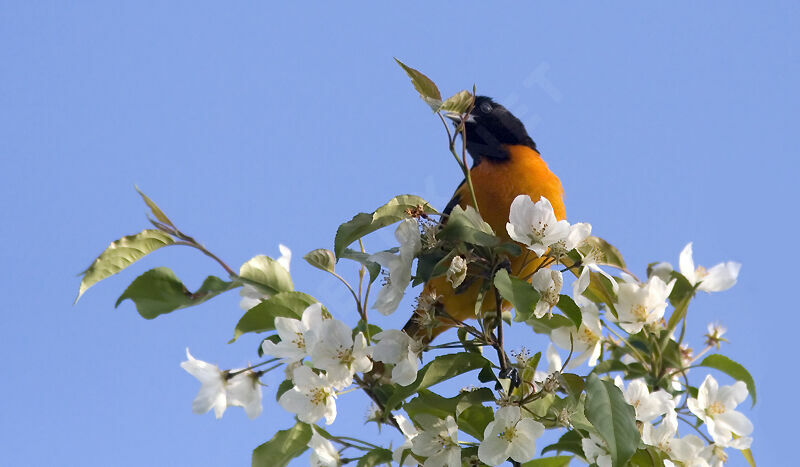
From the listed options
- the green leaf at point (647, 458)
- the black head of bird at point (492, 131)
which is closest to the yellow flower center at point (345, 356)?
the green leaf at point (647, 458)

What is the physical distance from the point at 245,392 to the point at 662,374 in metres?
1.46

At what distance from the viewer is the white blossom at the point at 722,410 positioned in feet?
8.70

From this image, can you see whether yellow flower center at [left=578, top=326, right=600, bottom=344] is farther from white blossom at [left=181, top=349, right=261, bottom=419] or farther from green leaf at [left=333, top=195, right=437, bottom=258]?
white blossom at [left=181, top=349, right=261, bottom=419]

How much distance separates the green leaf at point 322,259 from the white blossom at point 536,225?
1.75 ft

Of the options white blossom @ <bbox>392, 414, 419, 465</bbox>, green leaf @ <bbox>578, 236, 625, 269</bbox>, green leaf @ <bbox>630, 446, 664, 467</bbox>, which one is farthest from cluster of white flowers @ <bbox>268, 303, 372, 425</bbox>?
green leaf @ <bbox>630, 446, 664, 467</bbox>

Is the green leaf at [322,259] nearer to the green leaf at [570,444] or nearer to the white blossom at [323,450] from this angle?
the white blossom at [323,450]

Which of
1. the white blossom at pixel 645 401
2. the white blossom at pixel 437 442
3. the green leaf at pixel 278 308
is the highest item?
the green leaf at pixel 278 308

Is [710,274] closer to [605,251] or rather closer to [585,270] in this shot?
[605,251]

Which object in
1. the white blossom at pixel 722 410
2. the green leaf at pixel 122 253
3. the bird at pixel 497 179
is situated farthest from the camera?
the bird at pixel 497 179

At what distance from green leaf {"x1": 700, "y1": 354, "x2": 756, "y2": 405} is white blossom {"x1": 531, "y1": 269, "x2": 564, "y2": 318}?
2.97 feet

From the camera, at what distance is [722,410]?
8.75 ft

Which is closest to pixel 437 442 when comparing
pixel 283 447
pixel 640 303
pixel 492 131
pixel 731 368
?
pixel 283 447

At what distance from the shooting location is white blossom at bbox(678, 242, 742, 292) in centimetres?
285

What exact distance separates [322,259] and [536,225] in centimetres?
63
